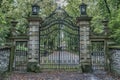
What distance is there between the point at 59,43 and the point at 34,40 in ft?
4.42

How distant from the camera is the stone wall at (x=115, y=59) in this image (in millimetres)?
9086

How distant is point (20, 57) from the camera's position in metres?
10.7

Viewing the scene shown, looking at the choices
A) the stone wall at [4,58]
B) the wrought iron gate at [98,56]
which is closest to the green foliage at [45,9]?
the stone wall at [4,58]

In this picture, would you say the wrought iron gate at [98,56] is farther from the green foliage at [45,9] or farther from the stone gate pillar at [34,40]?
the stone gate pillar at [34,40]

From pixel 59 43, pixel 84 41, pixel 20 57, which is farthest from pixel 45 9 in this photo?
pixel 84 41

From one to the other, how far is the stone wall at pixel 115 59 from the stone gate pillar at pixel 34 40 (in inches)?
139

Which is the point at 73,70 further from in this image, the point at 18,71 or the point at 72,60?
the point at 18,71

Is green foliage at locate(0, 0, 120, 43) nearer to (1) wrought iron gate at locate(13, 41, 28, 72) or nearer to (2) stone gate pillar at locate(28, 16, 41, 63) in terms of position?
(1) wrought iron gate at locate(13, 41, 28, 72)

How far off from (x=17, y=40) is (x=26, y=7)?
6.15 metres

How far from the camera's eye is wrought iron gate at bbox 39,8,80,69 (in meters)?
10.9

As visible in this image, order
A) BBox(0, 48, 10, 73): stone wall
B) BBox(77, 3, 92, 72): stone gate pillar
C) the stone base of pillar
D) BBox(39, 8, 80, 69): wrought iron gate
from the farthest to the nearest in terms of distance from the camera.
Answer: BBox(39, 8, 80, 69): wrought iron gate
BBox(77, 3, 92, 72): stone gate pillar
the stone base of pillar
BBox(0, 48, 10, 73): stone wall

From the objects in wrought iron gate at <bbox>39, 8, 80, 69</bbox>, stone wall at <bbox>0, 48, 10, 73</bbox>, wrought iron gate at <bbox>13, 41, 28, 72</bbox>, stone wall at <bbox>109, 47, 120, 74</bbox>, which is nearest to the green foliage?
wrought iron gate at <bbox>13, 41, 28, 72</bbox>

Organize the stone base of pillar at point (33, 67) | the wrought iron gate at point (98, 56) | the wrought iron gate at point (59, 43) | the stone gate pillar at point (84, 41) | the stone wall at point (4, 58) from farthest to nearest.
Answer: the wrought iron gate at point (59, 43) < the wrought iron gate at point (98, 56) < the stone gate pillar at point (84, 41) < the stone base of pillar at point (33, 67) < the stone wall at point (4, 58)

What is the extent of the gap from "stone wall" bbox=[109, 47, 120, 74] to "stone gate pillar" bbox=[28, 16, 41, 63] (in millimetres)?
3543
